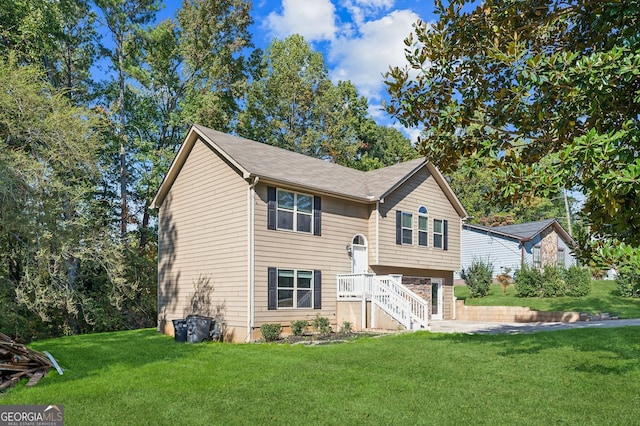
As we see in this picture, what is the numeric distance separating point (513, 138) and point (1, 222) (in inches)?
→ 571

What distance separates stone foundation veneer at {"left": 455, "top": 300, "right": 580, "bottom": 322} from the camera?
59.7 feet

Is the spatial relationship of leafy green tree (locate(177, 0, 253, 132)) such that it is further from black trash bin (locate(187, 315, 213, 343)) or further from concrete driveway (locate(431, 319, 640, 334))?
concrete driveway (locate(431, 319, 640, 334))

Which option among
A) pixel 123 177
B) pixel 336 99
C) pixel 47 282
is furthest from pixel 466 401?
pixel 336 99

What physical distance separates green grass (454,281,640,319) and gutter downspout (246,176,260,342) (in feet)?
37.6

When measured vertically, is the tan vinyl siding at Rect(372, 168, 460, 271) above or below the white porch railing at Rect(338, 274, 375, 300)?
above

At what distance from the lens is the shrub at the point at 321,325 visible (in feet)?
52.1

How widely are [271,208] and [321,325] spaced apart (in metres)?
3.93

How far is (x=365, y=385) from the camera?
7.71m

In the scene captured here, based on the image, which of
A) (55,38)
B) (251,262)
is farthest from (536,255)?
(55,38)

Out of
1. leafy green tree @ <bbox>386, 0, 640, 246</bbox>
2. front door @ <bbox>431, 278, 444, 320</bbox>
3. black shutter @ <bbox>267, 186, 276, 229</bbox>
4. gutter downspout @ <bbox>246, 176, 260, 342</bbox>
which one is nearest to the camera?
leafy green tree @ <bbox>386, 0, 640, 246</bbox>

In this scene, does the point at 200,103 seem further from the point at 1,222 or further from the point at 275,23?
the point at 1,222

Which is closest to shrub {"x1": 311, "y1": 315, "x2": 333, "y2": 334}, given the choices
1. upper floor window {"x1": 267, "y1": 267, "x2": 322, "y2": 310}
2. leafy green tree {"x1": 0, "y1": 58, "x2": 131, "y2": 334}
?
upper floor window {"x1": 267, "y1": 267, "x2": 322, "y2": 310}

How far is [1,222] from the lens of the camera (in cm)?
1516

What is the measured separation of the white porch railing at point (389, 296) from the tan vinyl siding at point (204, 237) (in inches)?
149
